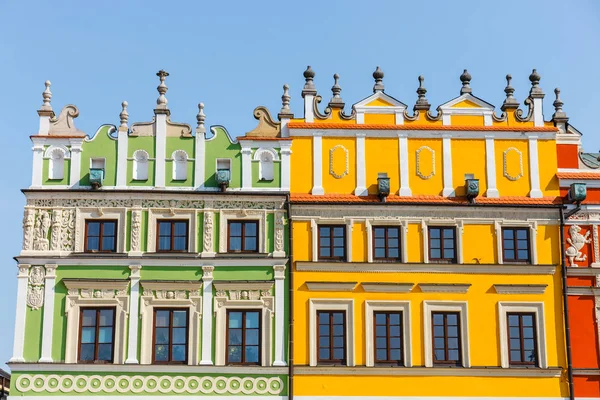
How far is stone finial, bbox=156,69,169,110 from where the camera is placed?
117ft

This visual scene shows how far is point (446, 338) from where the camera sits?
34188 mm

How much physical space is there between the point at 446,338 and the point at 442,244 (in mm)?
3135

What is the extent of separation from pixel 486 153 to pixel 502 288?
186 inches

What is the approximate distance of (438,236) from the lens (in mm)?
35125

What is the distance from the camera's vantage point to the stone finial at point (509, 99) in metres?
36.5

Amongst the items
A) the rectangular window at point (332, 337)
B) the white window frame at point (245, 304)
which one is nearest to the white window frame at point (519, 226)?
the rectangular window at point (332, 337)

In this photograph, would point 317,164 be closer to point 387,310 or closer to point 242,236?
point 242,236

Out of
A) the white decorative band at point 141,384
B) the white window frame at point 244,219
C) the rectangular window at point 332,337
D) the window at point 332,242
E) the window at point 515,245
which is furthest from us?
the window at point 515,245

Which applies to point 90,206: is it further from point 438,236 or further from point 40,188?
point 438,236

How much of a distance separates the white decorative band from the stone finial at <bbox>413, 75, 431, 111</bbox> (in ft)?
35.2

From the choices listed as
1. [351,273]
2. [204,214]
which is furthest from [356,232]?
[204,214]

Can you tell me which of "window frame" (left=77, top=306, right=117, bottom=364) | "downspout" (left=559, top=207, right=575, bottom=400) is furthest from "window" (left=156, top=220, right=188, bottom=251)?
"downspout" (left=559, top=207, right=575, bottom=400)

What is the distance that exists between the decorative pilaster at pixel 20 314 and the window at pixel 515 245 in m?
15.6

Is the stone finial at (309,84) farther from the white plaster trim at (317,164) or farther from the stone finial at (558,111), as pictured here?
the stone finial at (558,111)
